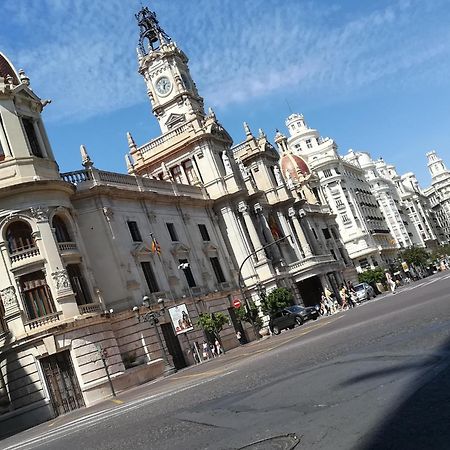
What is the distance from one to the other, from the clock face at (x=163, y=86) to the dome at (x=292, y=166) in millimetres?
21178

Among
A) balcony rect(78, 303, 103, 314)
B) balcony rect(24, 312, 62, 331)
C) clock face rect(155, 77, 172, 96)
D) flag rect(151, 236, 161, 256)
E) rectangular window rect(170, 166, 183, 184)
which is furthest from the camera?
clock face rect(155, 77, 172, 96)

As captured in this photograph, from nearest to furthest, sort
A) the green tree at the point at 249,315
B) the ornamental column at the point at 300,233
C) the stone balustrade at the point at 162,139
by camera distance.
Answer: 1. the green tree at the point at 249,315
2. the stone balustrade at the point at 162,139
3. the ornamental column at the point at 300,233

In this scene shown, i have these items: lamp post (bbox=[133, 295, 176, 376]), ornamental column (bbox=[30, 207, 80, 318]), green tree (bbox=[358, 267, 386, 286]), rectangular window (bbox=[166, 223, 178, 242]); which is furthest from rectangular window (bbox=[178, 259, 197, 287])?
green tree (bbox=[358, 267, 386, 286])

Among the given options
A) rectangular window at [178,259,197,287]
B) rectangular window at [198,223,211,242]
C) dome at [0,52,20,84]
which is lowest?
rectangular window at [178,259,197,287]

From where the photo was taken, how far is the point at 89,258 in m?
33.9

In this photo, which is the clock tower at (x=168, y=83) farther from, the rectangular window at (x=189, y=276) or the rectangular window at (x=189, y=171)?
the rectangular window at (x=189, y=276)

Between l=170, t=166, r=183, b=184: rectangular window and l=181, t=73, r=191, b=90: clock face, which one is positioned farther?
l=181, t=73, r=191, b=90: clock face

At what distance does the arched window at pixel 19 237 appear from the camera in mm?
29625

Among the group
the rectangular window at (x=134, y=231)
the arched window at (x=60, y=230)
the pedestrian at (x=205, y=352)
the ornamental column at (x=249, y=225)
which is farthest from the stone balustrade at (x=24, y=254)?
the ornamental column at (x=249, y=225)

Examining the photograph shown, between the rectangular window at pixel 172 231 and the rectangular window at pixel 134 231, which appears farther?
the rectangular window at pixel 172 231

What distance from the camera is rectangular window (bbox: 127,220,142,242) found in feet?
124

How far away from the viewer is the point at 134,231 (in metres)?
38.1

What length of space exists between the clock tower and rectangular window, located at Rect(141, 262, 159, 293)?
23.8 m

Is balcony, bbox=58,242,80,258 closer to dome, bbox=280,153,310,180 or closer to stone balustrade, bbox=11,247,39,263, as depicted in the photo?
stone balustrade, bbox=11,247,39,263
